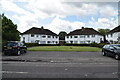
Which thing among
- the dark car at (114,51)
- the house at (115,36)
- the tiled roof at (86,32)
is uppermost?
the tiled roof at (86,32)

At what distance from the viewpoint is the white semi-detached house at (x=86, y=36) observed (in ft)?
184

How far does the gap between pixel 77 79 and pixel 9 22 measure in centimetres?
2250

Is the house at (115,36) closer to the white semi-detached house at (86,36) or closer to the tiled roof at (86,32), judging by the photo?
the white semi-detached house at (86,36)

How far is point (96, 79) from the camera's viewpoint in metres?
5.12

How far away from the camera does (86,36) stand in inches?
2261

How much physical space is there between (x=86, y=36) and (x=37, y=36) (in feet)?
74.8

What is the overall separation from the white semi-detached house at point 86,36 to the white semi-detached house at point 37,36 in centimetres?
973

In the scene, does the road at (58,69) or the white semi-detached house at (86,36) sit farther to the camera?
the white semi-detached house at (86,36)

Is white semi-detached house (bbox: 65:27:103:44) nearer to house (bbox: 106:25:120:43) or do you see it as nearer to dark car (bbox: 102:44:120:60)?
house (bbox: 106:25:120:43)

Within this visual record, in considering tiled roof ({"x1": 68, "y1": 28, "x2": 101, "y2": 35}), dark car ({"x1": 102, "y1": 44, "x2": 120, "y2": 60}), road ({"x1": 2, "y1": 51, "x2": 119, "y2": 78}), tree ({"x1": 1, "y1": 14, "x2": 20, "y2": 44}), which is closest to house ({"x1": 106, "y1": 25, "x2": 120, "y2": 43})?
tiled roof ({"x1": 68, "y1": 28, "x2": 101, "y2": 35})

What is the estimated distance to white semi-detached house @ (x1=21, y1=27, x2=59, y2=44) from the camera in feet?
179

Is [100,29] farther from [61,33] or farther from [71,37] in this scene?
[71,37]

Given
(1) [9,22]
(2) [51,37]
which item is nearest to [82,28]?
(2) [51,37]

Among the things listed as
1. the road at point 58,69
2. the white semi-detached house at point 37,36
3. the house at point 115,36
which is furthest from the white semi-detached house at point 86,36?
the road at point 58,69
